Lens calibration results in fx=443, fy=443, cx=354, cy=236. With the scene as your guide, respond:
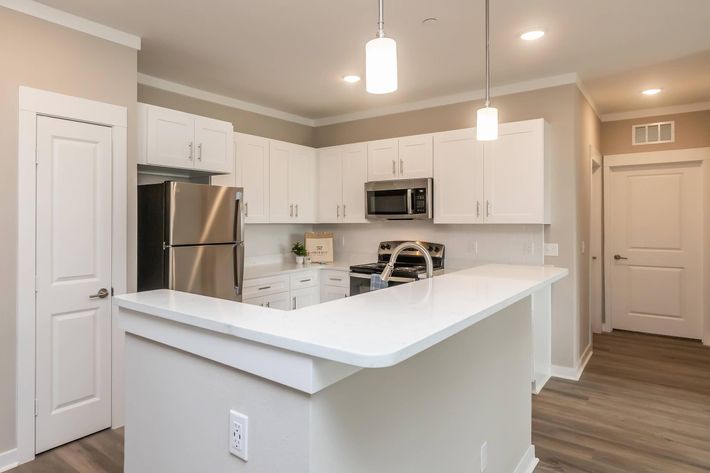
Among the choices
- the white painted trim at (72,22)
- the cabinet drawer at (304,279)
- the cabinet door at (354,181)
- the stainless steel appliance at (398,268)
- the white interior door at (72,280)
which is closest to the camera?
the white painted trim at (72,22)

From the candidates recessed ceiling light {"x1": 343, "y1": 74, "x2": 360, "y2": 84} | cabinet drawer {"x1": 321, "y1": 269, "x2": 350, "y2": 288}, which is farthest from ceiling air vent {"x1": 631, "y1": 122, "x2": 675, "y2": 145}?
cabinet drawer {"x1": 321, "y1": 269, "x2": 350, "y2": 288}

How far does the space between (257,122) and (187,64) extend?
4.10ft

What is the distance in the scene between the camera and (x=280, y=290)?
4.13 meters

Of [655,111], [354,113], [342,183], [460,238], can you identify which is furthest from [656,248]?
[354,113]

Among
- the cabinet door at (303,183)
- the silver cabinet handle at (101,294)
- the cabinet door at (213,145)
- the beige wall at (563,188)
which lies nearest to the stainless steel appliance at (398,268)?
the cabinet door at (303,183)

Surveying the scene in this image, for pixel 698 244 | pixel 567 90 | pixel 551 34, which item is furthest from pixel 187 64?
pixel 698 244

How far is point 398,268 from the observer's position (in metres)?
4.03

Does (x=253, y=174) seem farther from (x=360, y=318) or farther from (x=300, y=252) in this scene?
(x=360, y=318)

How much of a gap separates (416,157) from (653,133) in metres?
2.86

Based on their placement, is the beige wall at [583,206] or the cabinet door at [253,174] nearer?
the beige wall at [583,206]

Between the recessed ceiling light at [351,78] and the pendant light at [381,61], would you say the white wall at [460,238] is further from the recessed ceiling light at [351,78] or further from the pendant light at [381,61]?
the pendant light at [381,61]

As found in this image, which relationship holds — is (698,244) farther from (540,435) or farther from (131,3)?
(131,3)

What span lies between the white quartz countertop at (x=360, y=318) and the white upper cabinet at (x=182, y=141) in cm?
191

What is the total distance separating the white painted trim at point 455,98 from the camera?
3.78 metres
